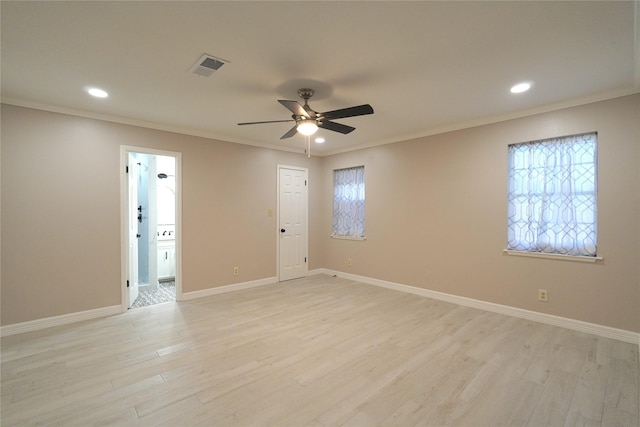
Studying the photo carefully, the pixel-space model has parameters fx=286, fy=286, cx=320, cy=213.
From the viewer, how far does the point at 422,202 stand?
14.9 ft

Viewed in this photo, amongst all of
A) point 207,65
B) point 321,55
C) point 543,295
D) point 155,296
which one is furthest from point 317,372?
point 155,296

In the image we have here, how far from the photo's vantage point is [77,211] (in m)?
3.51

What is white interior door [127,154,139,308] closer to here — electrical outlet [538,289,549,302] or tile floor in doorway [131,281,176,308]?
tile floor in doorway [131,281,176,308]

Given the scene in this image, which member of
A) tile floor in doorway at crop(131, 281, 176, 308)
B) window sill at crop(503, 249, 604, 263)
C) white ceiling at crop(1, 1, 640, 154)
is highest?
white ceiling at crop(1, 1, 640, 154)

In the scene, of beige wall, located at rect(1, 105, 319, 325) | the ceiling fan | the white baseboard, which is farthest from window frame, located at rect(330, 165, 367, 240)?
the ceiling fan

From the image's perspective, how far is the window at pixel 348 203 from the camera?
18.1 feet

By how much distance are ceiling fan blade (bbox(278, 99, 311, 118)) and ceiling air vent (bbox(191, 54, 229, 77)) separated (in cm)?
58

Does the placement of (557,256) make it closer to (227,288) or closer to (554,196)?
(554,196)

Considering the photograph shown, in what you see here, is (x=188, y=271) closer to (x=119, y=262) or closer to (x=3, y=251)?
(x=119, y=262)

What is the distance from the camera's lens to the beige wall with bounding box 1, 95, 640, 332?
304cm

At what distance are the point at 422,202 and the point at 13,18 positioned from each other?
463 centimetres

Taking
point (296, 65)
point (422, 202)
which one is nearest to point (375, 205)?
point (422, 202)

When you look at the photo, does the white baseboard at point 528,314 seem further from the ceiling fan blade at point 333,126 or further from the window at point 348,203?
the ceiling fan blade at point 333,126

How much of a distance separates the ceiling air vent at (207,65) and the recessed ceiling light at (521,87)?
110 inches
